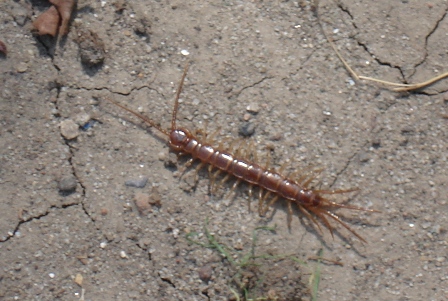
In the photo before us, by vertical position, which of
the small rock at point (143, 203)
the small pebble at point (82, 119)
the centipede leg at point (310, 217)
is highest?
the centipede leg at point (310, 217)

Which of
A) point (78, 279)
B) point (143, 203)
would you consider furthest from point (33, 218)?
point (143, 203)

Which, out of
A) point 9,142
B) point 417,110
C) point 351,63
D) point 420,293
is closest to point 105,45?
point 9,142

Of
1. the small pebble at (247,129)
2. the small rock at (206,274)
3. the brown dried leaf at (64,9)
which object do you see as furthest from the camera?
the brown dried leaf at (64,9)

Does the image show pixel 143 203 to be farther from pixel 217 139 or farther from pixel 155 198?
pixel 217 139

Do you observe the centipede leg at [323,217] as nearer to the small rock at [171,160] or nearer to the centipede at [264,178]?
the centipede at [264,178]

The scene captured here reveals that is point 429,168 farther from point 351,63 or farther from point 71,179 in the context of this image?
point 71,179

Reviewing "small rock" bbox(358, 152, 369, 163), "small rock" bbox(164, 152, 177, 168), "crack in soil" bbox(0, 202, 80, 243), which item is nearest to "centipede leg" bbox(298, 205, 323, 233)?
"small rock" bbox(358, 152, 369, 163)

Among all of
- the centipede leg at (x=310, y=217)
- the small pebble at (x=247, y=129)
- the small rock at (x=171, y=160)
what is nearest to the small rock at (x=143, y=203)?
the small rock at (x=171, y=160)

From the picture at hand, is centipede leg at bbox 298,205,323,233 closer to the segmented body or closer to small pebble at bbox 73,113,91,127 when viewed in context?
the segmented body
